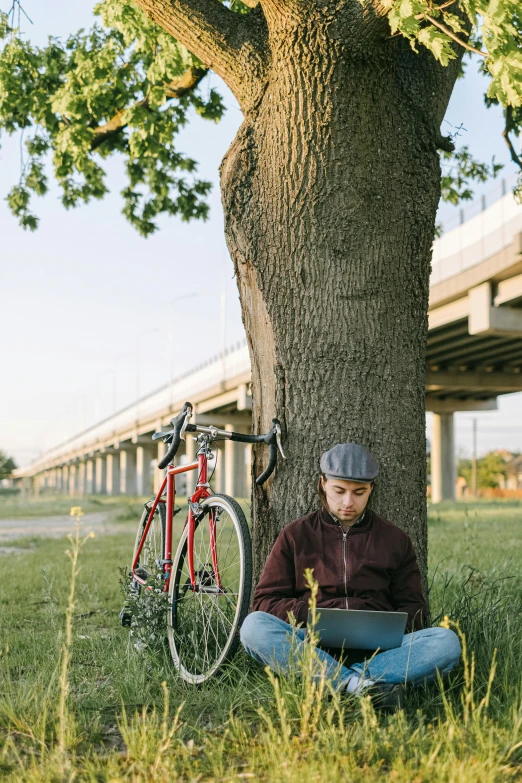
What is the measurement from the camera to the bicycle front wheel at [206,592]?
4.30 m

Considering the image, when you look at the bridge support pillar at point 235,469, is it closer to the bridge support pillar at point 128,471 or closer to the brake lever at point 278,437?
the bridge support pillar at point 128,471

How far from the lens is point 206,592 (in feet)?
14.4

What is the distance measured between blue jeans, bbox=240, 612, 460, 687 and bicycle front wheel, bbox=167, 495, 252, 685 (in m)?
0.46

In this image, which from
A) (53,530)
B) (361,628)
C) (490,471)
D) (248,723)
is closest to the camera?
(248,723)

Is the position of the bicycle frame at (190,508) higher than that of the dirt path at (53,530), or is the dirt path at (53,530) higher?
the bicycle frame at (190,508)

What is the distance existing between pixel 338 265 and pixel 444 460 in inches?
1579

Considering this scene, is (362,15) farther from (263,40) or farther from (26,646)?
(26,646)

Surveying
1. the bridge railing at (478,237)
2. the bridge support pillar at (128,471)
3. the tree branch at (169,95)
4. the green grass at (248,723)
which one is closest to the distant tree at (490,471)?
the bridge support pillar at (128,471)

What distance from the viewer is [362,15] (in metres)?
4.55

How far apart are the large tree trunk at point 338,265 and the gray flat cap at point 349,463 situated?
37cm

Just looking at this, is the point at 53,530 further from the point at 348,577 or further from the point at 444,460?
the point at 444,460

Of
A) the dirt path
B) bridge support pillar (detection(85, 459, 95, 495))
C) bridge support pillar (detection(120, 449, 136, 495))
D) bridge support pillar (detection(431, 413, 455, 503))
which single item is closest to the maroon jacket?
the dirt path

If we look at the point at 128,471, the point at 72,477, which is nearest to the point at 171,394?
the point at 128,471

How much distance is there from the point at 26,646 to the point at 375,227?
3.25 meters
